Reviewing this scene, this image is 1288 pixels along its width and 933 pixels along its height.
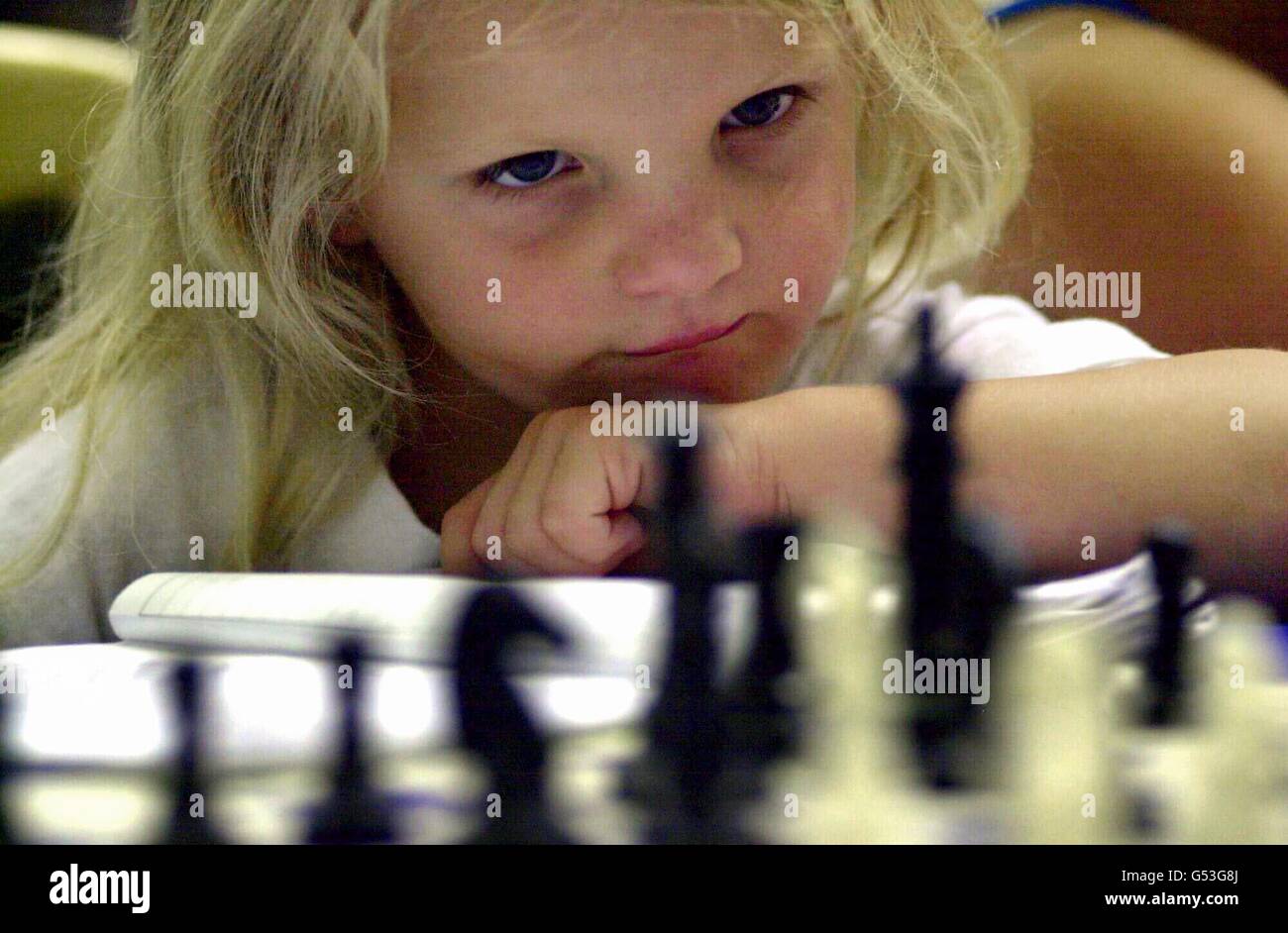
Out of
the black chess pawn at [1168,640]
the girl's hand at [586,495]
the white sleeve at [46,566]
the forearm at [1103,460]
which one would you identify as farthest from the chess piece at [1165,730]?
the white sleeve at [46,566]

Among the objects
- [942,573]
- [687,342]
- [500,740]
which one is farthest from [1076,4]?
[500,740]

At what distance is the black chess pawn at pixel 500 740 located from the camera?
42 centimetres

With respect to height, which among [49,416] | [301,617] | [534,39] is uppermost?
[534,39]

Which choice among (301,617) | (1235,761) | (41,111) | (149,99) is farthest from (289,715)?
(41,111)

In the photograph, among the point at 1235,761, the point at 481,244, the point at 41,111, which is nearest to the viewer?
the point at 1235,761

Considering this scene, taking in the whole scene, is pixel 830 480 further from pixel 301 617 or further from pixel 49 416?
pixel 49 416

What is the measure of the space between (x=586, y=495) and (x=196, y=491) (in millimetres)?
350

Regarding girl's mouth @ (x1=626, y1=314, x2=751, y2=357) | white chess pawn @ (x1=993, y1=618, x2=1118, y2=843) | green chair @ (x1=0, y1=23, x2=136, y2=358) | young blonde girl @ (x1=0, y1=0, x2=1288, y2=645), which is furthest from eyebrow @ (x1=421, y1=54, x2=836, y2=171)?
white chess pawn @ (x1=993, y1=618, x2=1118, y2=843)

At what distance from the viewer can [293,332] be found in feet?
2.53

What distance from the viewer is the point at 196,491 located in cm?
86

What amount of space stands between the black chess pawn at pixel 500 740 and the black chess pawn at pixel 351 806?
0.03 metres

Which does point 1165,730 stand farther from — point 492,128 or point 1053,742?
point 492,128

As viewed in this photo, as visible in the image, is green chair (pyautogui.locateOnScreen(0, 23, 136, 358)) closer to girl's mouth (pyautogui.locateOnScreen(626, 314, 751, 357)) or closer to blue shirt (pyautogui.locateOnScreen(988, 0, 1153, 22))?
girl's mouth (pyautogui.locateOnScreen(626, 314, 751, 357))

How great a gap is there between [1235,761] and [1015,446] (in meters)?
0.23
